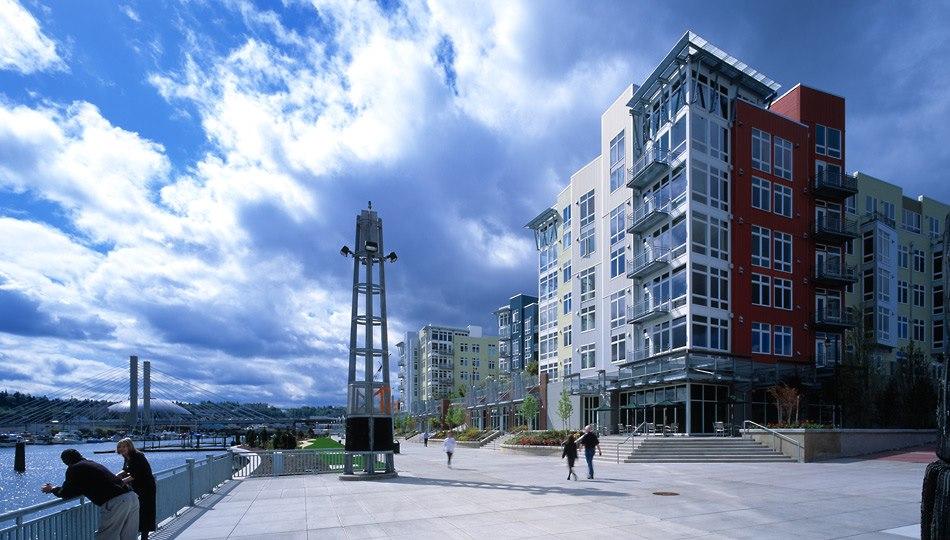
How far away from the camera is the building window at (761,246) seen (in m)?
38.3

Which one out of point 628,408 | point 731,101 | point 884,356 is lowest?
point 628,408

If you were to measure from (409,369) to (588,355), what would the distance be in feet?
271

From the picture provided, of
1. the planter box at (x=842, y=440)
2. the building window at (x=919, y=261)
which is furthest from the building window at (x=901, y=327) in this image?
the planter box at (x=842, y=440)

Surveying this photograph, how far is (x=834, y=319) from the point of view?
39.6 meters

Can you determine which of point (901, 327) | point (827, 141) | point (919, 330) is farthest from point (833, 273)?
point (919, 330)

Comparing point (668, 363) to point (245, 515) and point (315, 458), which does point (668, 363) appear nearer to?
point (315, 458)

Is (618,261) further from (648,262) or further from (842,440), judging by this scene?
(842,440)

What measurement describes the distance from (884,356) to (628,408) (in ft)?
67.1

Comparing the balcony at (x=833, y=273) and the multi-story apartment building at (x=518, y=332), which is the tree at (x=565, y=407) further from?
the multi-story apartment building at (x=518, y=332)

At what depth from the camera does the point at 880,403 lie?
3538 cm

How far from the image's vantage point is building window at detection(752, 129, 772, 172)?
3894 centimetres

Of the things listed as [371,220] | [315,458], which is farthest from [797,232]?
[315,458]

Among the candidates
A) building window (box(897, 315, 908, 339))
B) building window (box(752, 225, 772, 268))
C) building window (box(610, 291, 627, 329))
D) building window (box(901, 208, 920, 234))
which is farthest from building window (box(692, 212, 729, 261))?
building window (box(901, 208, 920, 234))

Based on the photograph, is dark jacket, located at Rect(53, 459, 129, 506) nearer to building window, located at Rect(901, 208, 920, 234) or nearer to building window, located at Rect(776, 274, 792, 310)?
building window, located at Rect(776, 274, 792, 310)
